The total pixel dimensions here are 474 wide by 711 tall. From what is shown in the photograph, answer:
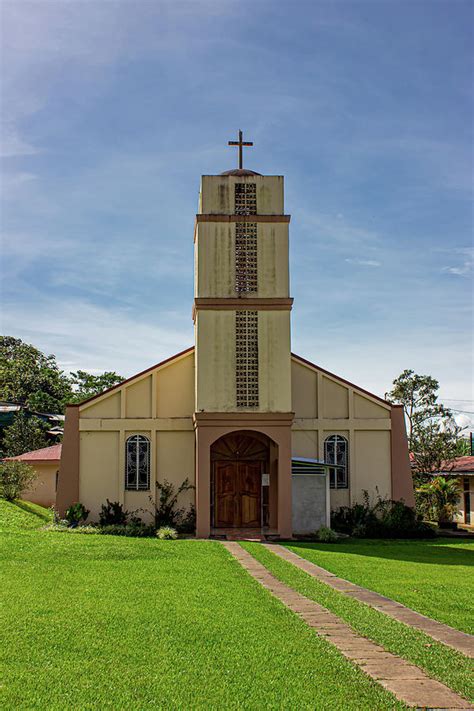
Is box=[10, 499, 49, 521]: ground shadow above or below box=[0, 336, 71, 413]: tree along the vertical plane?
below

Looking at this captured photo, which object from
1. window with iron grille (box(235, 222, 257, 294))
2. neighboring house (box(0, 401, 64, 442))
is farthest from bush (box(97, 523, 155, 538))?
neighboring house (box(0, 401, 64, 442))

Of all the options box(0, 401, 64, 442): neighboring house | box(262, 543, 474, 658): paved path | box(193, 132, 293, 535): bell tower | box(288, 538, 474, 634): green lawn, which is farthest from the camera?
box(0, 401, 64, 442): neighboring house

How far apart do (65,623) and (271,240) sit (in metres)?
17.0

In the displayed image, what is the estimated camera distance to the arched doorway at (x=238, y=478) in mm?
26578

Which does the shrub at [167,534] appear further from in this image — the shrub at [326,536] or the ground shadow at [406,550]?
the shrub at [326,536]

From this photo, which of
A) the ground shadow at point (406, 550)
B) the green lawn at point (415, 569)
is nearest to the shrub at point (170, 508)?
the ground shadow at point (406, 550)

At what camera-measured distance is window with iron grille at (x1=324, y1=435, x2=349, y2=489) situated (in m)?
27.1

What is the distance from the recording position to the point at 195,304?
2455 centimetres

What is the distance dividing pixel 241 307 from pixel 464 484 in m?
17.2

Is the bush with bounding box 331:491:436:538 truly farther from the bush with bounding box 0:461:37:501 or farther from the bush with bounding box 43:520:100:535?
the bush with bounding box 0:461:37:501

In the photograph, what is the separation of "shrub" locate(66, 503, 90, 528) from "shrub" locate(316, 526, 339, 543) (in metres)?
7.83

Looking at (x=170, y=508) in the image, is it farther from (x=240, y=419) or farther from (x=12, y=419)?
(x=12, y=419)

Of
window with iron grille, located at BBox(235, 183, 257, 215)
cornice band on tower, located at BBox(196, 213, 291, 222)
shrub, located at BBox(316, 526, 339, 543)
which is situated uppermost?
window with iron grille, located at BBox(235, 183, 257, 215)

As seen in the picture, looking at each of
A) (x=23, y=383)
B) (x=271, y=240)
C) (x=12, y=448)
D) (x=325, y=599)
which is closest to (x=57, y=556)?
(x=325, y=599)
